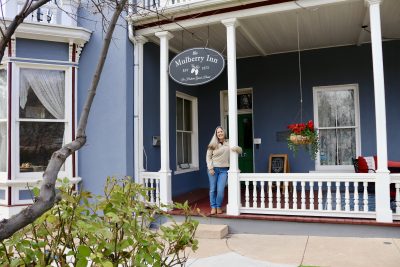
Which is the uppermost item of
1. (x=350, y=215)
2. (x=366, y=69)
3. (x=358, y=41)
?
(x=358, y=41)

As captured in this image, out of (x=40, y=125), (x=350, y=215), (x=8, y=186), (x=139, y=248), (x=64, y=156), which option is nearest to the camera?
(x=64, y=156)

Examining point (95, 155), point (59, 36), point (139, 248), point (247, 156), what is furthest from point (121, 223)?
point (247, 156)

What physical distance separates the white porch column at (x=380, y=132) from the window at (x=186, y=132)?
14.4ft

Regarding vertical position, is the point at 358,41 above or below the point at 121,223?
above

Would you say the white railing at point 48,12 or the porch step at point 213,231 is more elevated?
the white railing at point 48,12

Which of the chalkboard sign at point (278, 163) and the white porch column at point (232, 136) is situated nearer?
the white porch column at point (232, 136)

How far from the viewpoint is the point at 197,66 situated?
5699 mm

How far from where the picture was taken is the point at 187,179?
8.34 meters

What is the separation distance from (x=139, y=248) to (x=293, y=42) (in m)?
6.90

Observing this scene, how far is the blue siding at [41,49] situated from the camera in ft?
20.4

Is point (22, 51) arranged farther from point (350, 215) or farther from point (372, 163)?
point (372, 163)

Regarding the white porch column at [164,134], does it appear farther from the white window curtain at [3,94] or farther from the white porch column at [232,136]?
the white window curtain at [3,94]

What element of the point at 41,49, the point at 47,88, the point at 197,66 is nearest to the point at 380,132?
the point at 197,66

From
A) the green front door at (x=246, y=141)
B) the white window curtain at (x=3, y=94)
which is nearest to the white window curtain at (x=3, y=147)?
the white window curtain at (x=3, y=94)
